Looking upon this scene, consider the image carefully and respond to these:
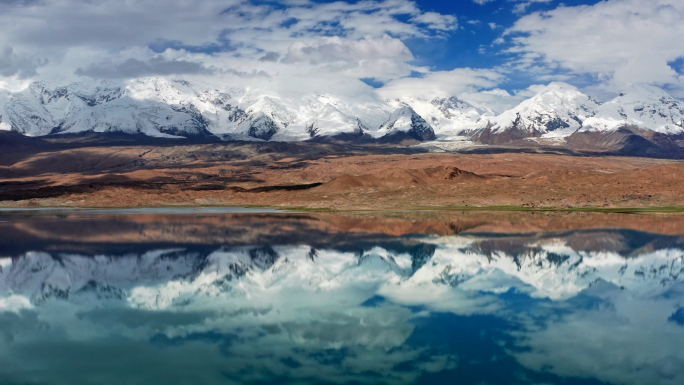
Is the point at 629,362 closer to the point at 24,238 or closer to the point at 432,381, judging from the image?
the point at 432,381

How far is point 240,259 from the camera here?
3978 cm

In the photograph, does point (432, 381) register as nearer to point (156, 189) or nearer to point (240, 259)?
point (240, 259)

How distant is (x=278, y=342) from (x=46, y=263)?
24236mm

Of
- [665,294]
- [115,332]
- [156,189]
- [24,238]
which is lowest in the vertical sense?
[156,189]

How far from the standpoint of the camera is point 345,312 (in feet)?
82.4

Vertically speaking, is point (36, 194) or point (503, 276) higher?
point (503, 276)

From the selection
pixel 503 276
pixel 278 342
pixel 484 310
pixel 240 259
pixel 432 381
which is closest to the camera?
pixel 432 381

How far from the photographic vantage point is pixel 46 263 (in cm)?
3878

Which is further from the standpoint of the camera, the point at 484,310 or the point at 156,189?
the point at 156,189

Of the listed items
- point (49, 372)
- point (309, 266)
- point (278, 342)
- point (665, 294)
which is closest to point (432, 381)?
point (278, 342)

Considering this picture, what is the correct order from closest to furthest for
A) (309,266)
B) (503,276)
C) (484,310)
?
(484,310)
(503,276)
(309,266)

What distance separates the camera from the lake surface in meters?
18.1

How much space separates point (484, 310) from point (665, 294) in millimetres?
9549

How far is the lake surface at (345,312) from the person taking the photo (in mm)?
18078
